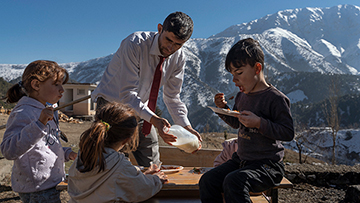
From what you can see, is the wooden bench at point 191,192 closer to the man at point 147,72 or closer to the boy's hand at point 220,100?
the man at point 147,72

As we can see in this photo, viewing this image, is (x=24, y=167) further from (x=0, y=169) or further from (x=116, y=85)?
(x=0, y=169)

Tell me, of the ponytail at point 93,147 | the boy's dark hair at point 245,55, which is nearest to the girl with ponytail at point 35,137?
the ponytail at point 93,147

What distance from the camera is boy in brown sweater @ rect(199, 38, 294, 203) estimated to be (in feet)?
5.64

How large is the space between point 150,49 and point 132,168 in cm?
126

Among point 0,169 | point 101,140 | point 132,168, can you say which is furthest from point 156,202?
point 0,169

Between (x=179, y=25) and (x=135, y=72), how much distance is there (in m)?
0.61

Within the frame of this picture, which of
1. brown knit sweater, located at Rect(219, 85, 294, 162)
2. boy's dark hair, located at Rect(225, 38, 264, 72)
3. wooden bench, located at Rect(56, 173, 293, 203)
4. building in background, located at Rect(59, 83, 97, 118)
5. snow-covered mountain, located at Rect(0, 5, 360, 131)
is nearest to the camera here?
brown knit sweater, located at Rect(219, 85, 294, 162)

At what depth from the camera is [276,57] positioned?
149 m

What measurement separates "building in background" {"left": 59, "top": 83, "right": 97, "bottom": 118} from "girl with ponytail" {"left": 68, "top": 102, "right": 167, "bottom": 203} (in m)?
21.6

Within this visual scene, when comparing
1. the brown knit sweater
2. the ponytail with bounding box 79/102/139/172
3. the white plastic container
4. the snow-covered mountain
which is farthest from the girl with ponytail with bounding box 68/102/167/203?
the snow-covered mountain

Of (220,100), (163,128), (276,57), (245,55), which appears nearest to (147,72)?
(163,128)

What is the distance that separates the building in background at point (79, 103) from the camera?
2317 centimetres

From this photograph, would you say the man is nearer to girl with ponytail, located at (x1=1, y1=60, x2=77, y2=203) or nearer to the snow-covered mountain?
girl with ponytail, located at (x1=1, y1=60, x2=77, y2=203)

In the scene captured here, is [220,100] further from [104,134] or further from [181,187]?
[104,134]
